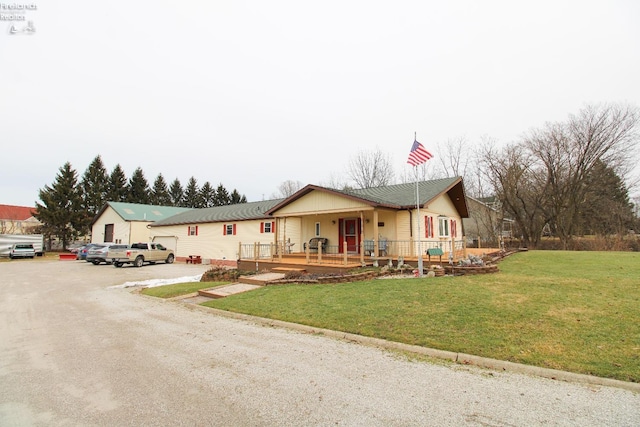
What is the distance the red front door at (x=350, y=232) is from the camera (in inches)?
661

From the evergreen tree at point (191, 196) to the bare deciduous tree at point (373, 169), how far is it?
131ft

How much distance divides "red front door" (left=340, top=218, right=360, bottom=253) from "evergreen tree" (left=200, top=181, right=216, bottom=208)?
5578 cm

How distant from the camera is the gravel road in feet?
10.4

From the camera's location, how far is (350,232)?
17125 millimetres

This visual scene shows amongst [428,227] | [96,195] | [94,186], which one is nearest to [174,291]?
[428,227]

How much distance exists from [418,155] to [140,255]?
72.0ft

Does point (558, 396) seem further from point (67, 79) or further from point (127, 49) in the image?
point (67, 79)

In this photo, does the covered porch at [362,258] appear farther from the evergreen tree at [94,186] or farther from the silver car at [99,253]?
the evergreen tree at [94,186]

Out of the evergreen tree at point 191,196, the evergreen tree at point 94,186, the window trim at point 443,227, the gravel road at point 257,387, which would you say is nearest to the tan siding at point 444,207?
the window trim at point 443,227

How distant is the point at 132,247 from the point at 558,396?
2764 centimetres

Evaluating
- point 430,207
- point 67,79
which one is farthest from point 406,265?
point 67,79

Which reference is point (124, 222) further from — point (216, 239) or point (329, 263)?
point (329, 263)

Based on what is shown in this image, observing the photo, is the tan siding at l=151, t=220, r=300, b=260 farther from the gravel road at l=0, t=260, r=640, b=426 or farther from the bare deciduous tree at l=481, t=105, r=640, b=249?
the bare deciduous tree at l=481, t=105, r=640, b=249

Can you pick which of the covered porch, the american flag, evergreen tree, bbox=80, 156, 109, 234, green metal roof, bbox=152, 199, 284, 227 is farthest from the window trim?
evergreen tree, bbox=80, 156, 109, 234
